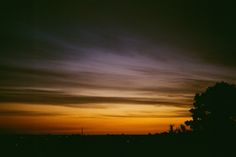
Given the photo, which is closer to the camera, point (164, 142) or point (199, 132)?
point (199, 132)

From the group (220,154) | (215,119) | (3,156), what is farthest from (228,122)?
(3,156)

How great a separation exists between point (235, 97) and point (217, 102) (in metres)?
3.01

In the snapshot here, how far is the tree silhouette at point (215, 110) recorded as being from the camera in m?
56.9

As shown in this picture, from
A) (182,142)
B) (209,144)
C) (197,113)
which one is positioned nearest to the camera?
(209,144)

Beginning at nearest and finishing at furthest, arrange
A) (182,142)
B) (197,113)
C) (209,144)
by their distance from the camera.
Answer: (209,144) < (197,113) < (182,142)

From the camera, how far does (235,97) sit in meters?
59.1

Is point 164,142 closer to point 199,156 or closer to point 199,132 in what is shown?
point 199,132

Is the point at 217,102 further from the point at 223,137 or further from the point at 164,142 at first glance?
the point at 164,142

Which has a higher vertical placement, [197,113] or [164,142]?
[197,113]

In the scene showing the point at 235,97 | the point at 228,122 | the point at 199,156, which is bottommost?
the point at 199,156

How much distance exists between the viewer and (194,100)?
6206cm

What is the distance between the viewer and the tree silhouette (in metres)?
56.9

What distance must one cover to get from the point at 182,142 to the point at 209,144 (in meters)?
8.28

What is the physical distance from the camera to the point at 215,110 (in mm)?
57969
